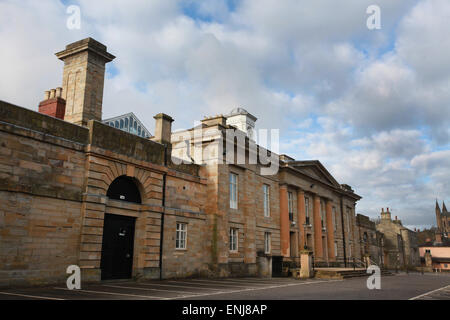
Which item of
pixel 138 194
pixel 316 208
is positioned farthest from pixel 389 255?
pixel 138 194

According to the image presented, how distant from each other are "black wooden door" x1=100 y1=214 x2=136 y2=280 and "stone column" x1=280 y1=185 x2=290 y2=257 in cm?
1313

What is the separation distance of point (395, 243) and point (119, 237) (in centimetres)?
5113

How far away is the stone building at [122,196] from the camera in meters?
11.9

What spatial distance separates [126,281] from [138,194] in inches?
148

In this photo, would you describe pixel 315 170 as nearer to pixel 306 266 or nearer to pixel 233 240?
pixel 306 266

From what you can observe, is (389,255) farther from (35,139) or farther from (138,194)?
(35,139)

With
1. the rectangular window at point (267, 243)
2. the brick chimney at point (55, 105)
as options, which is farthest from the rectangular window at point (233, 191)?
the brick chimney at point (55, 105)

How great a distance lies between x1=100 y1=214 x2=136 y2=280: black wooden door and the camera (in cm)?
1473

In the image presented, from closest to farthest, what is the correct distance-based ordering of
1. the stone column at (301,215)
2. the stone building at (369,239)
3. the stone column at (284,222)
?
the stone column at (284,222)
the stone column at (301,215)
the stone building at (369,239)

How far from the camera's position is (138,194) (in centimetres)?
1658

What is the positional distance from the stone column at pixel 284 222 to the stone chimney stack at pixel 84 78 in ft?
49.4

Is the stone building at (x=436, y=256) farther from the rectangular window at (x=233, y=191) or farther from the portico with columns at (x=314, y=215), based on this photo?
the rectangular window at (x=233, y=191)

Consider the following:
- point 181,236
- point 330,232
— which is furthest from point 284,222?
point 181,236

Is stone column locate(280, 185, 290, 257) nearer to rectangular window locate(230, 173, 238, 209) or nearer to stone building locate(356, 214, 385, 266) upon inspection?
rectangular window locate(230, 173, 238, 209)
